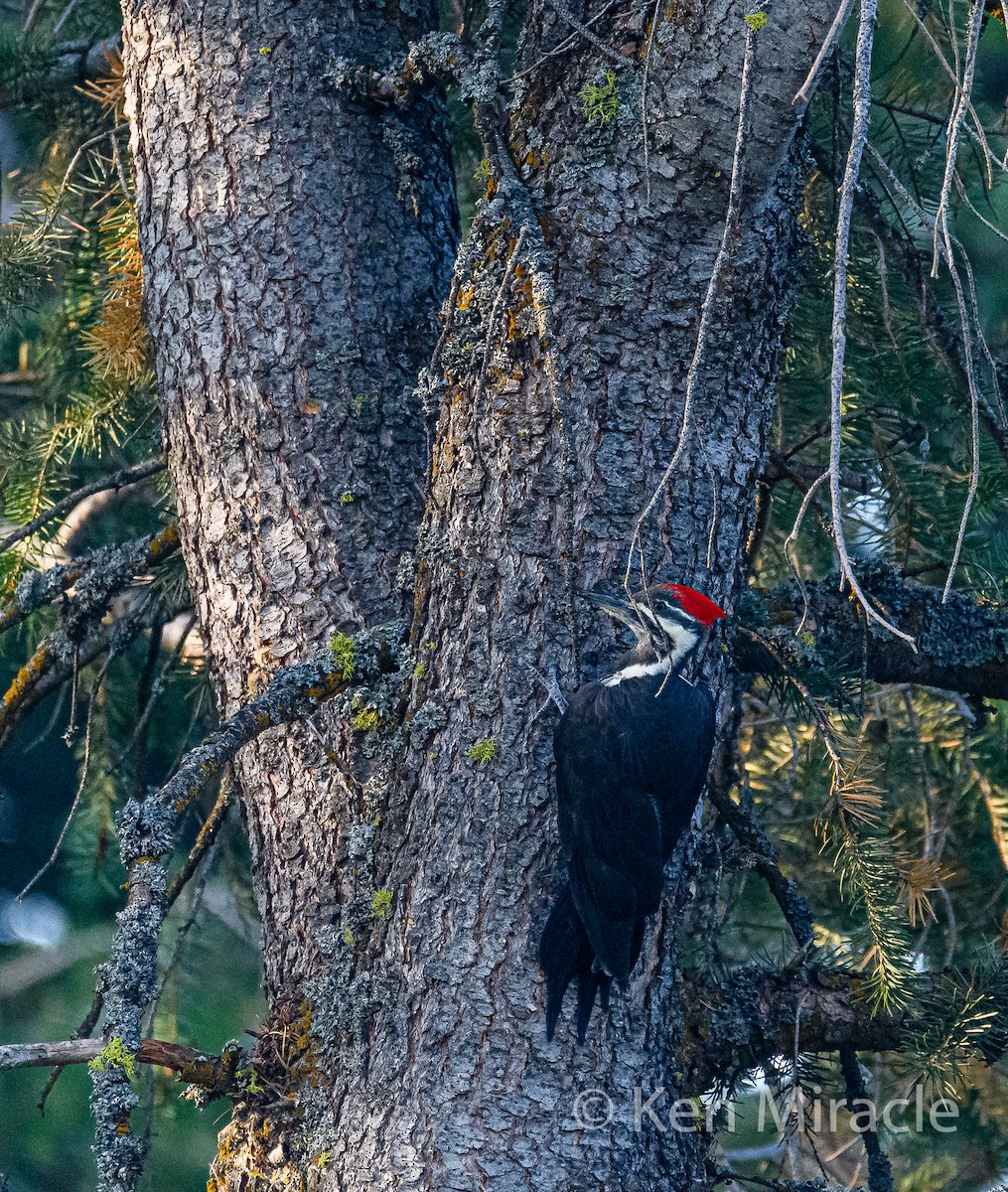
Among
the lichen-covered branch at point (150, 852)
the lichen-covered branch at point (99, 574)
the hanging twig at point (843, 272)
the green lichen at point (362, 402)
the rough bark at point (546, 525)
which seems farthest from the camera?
the lichen-covered branch at point (99, 574)

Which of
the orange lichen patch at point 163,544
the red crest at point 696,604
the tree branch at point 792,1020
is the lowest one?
the tree branch at point 792,1020

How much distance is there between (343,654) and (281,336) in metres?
0.64

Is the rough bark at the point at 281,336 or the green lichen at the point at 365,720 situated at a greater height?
the rough bark at the point at 281,336

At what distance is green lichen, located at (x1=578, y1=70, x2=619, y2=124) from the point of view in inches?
67.9

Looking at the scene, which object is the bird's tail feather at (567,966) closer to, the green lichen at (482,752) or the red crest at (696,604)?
the green lichen at (482,752)

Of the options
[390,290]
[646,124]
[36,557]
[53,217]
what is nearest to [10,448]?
[36,557]

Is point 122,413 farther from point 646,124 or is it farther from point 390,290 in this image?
point 646,124

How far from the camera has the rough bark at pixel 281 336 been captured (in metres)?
2.02

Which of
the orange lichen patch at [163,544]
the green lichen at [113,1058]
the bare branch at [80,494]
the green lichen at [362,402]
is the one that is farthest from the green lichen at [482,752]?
the bare branch at [80,494]

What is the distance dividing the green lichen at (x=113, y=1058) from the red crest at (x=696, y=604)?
0.98 meters

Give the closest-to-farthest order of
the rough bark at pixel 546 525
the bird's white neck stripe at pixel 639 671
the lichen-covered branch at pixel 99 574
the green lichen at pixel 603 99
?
the rough bark at pixel 546 525 → the green lichen at pixel 603 99 → the bird's white neck stripe at pixel 639 671 → the lichen-covered branch at pixel 99 574

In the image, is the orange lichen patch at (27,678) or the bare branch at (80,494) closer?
the orange lichen patch at (27,678)

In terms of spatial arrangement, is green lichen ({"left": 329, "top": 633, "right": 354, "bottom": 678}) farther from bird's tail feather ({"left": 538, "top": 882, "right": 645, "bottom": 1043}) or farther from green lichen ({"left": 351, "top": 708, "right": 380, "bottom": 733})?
bird's tail feather ({"left": 538, "top": 882, "right": 645, "bottom": 1043})

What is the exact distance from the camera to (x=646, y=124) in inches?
65.9
